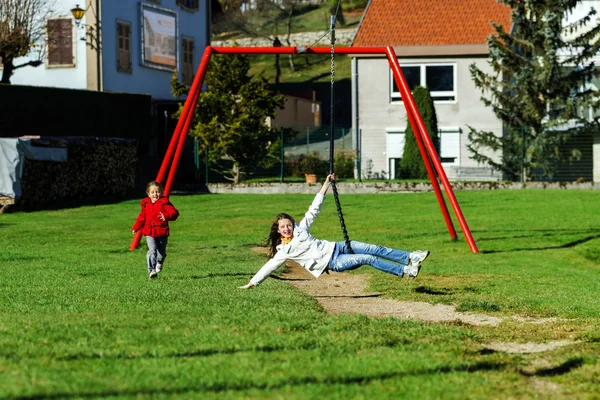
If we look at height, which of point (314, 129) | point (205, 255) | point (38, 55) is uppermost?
point (38, 55)

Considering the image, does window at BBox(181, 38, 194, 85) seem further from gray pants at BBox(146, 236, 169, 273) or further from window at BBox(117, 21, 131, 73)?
gray pants at BBox(146, 236, 169, 273)

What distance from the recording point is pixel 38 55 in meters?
44.5

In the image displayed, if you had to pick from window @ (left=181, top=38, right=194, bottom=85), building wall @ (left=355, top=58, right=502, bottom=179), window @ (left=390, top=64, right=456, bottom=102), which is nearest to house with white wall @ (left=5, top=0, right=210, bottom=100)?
window @ (left=181, top=38, right=194, bottom=85)

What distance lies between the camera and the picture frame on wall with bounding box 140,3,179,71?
152ft

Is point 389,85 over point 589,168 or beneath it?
over

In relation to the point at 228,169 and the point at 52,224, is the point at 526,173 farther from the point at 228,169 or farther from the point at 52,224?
the point at 52,224

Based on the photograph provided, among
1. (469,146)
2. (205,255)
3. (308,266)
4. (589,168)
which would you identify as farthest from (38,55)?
(308,266)

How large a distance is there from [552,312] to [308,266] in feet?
9.40

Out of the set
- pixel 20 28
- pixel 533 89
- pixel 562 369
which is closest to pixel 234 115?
pixel 20 28

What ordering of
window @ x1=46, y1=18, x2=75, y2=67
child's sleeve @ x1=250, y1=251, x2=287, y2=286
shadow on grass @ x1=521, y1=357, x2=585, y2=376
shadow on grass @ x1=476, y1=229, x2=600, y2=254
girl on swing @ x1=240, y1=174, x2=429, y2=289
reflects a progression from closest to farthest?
1. shadow on grass @ x1=521, y1=357, x2=585, y2=376
2. child's sleeve @ x1=250, y1=251, x2=287, y2=286
3. girl on swing @ x1=240, y1=174, x2=429, y2=289
4. shadow on grass @ x1=476, y1=229, x2=600, y2=254
5. window @ x1=46, y1=18, x2=75, y2=67

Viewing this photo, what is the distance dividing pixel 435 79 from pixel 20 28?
55.1ft

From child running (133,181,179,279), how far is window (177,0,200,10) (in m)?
35.5

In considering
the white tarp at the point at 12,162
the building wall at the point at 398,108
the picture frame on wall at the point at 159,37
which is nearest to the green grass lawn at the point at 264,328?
the white tarp at the point at 12,162

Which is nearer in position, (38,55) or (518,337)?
(518,337)
